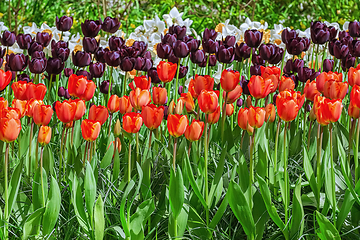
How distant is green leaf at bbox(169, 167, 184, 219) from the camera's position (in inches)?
52.4

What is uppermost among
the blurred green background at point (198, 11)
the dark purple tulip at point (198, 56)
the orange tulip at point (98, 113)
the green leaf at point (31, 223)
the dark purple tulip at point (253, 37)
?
the dark purple tulip at point (253, 37)

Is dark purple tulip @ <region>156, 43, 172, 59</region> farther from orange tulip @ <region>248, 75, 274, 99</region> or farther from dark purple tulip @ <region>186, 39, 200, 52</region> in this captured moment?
orange tulip @ <region>248, 75, 274, 99</region>

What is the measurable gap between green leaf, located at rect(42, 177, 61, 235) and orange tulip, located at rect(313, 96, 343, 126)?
865mm

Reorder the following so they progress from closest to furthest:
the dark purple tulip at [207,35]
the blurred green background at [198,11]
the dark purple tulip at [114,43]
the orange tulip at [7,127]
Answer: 1. the orange tulip at [7,127]
2. the dark purple tulip at [114,43]
3. the dark purple tulip at [207,35]
4. the blurred green background at [198,11]

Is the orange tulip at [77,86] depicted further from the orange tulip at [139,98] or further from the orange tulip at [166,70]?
the orange tulip at [166,70]

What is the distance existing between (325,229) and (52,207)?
86 cm

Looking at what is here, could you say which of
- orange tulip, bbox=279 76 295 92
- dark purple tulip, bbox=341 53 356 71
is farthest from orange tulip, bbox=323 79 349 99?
dark purple tulip, bbox=341 53 356 71

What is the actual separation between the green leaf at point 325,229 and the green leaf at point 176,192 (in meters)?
0.43

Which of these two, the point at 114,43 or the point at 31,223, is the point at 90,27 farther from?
the point at 31,223

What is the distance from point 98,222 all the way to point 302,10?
707 cm

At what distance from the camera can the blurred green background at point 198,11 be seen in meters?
6.20

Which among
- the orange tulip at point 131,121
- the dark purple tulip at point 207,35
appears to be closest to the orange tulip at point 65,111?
the orange tulip at point 131,121

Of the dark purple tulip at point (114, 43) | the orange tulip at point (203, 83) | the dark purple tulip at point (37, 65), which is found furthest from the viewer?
the dark purple tulip at point (114, 43)

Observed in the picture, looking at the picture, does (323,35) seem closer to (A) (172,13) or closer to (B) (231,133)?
(B) (231,133)
